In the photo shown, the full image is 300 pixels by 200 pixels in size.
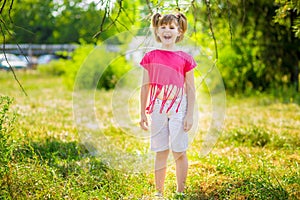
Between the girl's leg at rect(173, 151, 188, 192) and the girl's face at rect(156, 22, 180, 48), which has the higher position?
the girl's face at rect(156, 22, 180, 48)

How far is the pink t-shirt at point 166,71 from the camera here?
11.3ft

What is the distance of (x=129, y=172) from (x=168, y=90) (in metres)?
1.11

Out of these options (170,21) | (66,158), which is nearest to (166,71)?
(170,21)

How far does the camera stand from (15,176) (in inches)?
133

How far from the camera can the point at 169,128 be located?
3475 mm

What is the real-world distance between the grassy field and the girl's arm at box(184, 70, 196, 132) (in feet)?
1.62

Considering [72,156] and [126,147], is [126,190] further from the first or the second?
[126,147]

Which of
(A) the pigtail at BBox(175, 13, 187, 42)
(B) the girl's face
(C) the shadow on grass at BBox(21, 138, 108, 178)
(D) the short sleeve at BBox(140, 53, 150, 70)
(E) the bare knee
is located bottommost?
(C) the shadow on grass at BBox(21, 138, 108, 178)

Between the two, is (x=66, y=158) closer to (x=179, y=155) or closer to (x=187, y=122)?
(x=179, y=155)

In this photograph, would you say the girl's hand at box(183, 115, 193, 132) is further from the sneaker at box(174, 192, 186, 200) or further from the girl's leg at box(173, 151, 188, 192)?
the sneaker at box(174, 192, 186, 200)

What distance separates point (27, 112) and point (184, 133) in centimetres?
505

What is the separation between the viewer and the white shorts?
3.45 metres

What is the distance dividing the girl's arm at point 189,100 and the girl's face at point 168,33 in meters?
0.24

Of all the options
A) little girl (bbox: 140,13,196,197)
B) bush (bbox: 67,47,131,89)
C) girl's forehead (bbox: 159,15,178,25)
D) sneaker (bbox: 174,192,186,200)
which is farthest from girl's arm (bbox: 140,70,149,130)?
bush (bbox: 67,47,131,89)
